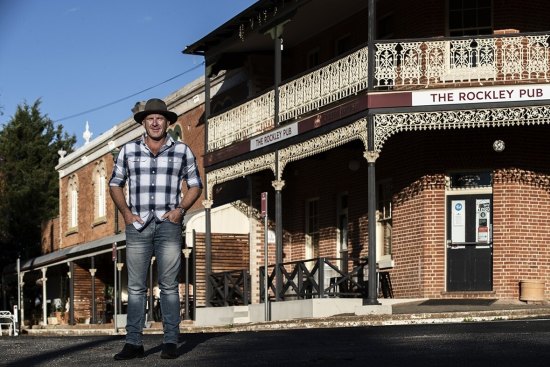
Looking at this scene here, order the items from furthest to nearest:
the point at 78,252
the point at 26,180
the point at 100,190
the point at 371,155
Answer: the point at 26,180, the point at 100,190, the point at 78,252, the point at 371,155

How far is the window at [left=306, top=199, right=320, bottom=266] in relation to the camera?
28.5m

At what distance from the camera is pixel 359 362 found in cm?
982

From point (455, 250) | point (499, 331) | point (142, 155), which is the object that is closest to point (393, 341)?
point (499, 331)

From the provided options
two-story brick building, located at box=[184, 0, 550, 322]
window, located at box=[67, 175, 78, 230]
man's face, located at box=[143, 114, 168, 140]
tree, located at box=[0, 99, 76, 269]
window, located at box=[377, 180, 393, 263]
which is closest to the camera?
man's face, located at box=[143, 114, 168, 140]

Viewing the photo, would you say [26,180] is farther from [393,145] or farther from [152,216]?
[152,216]

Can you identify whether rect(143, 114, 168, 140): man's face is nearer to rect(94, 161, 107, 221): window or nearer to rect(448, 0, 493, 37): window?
rect(448, 0, 493, 37): window

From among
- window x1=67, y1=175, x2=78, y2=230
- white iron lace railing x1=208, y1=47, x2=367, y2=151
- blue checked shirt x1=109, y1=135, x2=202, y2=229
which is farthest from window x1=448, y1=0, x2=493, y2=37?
window x1=67, y1=175, x2=78, y2=230

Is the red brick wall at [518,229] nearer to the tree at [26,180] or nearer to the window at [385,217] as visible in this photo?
the window at [385,217]

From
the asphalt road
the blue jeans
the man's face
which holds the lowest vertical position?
the asphalt road

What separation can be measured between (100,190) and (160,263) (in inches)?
1291

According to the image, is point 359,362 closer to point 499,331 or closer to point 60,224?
point 499,331

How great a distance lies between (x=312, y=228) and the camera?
28781 millimetres

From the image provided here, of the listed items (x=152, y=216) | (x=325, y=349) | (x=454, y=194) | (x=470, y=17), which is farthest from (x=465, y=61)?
(x=152, y=216)

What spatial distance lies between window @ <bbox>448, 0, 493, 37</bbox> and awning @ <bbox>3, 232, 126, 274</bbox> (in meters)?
12.8
